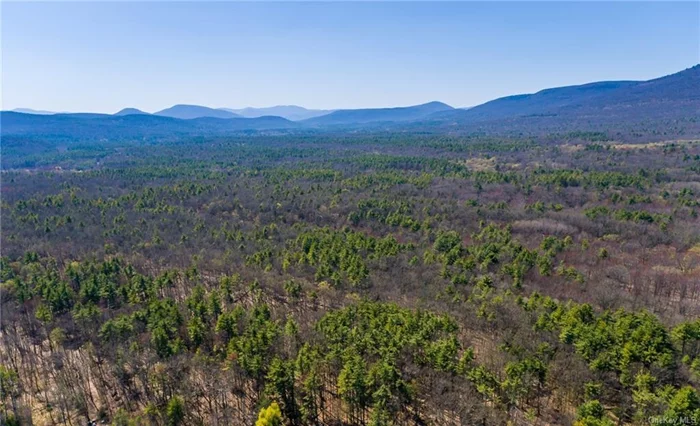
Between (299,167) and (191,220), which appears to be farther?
(299,167)

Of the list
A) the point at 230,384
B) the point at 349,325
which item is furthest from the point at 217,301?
the point at 349,325

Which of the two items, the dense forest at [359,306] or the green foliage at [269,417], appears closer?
the green foliage at [269,417]

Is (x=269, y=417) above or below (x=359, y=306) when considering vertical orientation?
below

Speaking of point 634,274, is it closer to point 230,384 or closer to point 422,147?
point 230,384

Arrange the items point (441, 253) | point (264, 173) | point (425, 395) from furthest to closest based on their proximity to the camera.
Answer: point (264, 173), point (441, 253), point (425, 395)

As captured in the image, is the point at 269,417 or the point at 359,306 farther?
the point at 359,306

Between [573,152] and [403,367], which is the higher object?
[573,152]

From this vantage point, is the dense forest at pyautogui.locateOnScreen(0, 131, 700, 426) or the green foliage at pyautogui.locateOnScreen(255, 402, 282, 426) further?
the dense forest at pyautogui.locateOnScreen(0, 131, 700, 426)

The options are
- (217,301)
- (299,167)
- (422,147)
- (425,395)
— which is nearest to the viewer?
(425,395)
